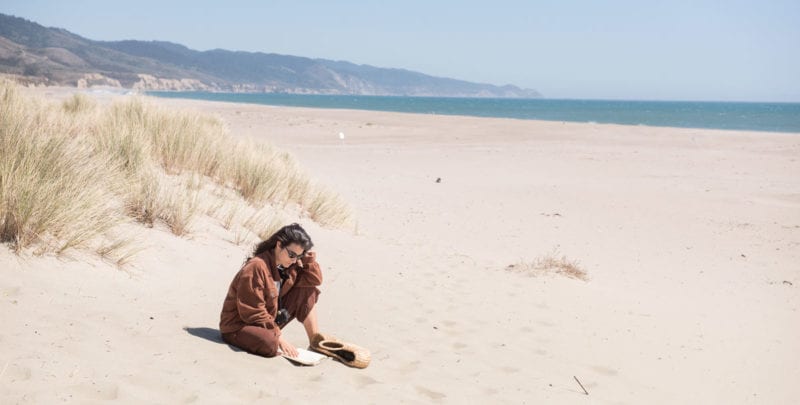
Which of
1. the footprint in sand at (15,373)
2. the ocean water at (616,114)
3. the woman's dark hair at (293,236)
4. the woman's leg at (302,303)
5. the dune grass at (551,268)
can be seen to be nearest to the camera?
the footprint in sand at (15,373)

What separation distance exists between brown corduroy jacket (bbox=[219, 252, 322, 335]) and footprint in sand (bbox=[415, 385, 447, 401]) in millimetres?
1018

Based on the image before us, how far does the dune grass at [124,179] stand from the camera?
5355mm

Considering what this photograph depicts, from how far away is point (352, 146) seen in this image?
24.5 m

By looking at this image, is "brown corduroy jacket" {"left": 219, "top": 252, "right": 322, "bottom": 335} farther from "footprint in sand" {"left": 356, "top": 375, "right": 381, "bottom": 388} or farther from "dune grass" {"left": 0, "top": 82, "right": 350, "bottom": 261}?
"dune grass" {"left": 0, "top": 82, "right": 350, "bottom": 261}

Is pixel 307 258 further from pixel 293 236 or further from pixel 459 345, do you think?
pixel 459 345

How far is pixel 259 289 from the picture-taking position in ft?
15.2

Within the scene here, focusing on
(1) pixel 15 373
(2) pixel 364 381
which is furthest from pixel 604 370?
(1) pixel 15 373

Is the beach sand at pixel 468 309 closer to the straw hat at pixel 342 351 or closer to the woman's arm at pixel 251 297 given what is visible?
the straw hat at pixel 342 351

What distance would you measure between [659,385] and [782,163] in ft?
61.7

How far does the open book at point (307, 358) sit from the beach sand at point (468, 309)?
2.4 inches

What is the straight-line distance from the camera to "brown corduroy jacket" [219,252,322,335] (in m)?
4.63

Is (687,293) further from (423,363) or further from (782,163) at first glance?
(782,163)

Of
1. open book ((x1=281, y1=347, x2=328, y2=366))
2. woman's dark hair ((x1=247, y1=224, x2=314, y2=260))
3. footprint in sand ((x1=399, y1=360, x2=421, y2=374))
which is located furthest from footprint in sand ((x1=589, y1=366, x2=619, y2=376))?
woman's dark hair ((x1=247, y1=224, x2=314, y2=260))

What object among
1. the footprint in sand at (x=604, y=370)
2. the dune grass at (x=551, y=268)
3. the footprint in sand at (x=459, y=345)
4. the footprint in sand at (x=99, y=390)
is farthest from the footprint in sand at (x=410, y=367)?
the dune grass at (x=551, y=268)
